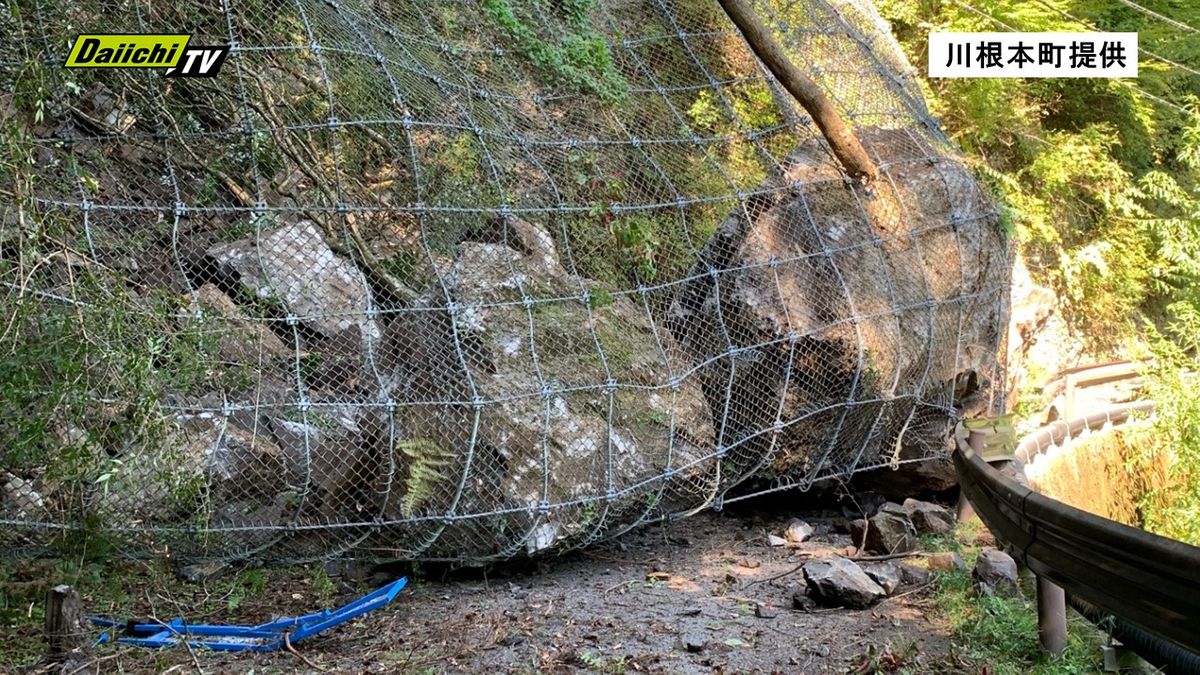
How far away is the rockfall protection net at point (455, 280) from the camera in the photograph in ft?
12.7

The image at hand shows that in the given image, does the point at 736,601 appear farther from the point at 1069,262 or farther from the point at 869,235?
the point at 1069,262

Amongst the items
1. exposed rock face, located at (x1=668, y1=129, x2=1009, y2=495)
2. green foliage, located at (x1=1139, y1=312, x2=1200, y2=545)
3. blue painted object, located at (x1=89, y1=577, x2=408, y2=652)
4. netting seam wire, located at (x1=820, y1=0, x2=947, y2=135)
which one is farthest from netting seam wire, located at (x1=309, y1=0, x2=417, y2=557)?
green foliage, located at (x1=1139, y1=312, x2=1200, y2=545)

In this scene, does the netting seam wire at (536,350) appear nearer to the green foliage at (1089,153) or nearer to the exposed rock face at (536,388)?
the exposed rock face at (536,388)

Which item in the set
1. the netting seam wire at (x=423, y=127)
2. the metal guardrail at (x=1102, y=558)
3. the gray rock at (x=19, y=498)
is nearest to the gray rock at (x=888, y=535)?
the metal guardrail at (x=1102, y=558)

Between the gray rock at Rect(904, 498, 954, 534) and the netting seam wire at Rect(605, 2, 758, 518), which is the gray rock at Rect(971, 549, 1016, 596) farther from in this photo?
the netting seam wire at Rect(605, 2, 758, 518)

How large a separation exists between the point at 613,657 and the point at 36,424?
2.20 m

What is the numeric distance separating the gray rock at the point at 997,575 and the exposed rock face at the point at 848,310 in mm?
1548

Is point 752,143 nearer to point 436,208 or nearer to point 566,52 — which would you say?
point 566,52

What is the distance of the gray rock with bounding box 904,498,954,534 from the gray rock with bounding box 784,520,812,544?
58 centimetres

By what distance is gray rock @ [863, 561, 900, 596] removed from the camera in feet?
14.9

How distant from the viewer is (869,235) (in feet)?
20.7

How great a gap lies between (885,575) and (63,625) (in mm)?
3326

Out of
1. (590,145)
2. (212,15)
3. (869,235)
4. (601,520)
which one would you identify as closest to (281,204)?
(212,15)

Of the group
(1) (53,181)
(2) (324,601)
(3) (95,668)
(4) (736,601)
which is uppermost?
(1) (53,181)
